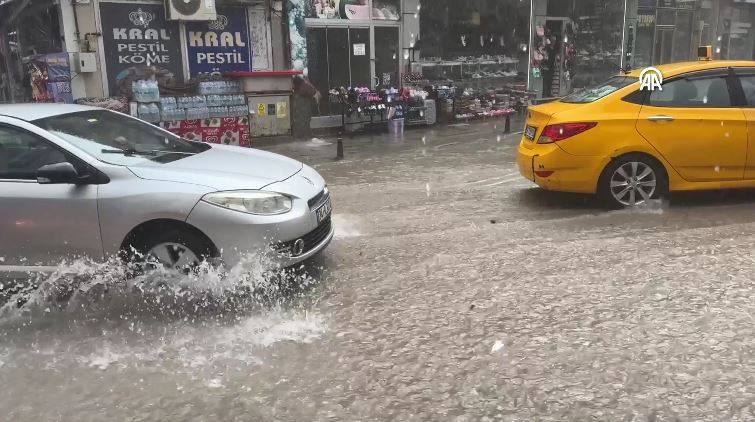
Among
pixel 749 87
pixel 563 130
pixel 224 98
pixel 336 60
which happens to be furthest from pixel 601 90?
pixel 336 60

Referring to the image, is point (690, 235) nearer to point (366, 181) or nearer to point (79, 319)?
point (366, 181)

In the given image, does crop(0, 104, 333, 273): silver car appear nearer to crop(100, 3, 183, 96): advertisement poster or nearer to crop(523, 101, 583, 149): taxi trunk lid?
crop(523, 101, 583, 149): taxi trunk lid

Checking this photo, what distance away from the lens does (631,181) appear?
6.82 meters

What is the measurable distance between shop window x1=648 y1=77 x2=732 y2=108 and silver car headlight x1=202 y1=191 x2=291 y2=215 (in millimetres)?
4405

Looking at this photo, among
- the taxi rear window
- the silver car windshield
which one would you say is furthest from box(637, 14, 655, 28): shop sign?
the silver car windshield

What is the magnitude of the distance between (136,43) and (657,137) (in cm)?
990

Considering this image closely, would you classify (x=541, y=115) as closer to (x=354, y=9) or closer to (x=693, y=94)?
(x=693, y=94)

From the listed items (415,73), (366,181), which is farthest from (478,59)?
(366,181)

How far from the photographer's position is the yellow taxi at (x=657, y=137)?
664 centimetres

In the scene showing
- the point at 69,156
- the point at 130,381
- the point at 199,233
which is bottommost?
the point at 130,381

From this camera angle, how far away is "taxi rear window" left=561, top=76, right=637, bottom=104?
6992 mm

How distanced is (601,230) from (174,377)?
4.34 m

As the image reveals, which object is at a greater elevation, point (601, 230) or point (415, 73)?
point (415, 73)

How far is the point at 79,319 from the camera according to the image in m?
4.46
